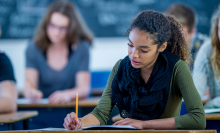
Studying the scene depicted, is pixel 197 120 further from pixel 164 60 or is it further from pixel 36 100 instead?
pixel 36 100

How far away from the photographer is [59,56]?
2.77 m

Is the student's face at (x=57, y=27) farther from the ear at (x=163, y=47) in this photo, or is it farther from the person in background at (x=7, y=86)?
the ear at (x=163, y=47)

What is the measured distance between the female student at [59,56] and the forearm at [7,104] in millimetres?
805

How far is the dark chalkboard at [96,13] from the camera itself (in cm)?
370

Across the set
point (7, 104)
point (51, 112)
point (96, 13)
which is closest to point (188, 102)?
point (7, 104)

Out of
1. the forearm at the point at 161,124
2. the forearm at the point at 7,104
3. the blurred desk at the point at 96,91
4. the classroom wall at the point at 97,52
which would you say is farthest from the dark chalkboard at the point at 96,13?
the forearm at the point at 161,124

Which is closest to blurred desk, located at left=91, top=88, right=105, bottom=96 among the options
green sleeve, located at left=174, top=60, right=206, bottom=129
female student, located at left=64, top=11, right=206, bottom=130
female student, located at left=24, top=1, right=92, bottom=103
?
female student, located at left=24, top=1, right=92, bottom=103

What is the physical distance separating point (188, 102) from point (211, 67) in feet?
2.79

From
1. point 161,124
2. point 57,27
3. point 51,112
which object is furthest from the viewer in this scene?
point 57,27

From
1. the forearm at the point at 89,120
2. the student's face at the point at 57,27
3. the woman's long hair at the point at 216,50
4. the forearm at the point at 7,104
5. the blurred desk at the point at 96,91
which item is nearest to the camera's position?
the forearm at the point at 89,120

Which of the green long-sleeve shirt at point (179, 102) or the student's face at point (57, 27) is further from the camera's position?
the student's face at point (57, 27)

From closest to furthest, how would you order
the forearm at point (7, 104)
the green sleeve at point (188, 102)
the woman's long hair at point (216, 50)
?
the green sleeve at point (188, 102), the forearm at point (7, 104), the woman's long hair at point (216, 50)

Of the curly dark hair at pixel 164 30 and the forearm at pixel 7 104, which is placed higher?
the curly dark hair at pixel 164 30

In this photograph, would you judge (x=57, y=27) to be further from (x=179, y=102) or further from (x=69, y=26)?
(x=179, y=102)
